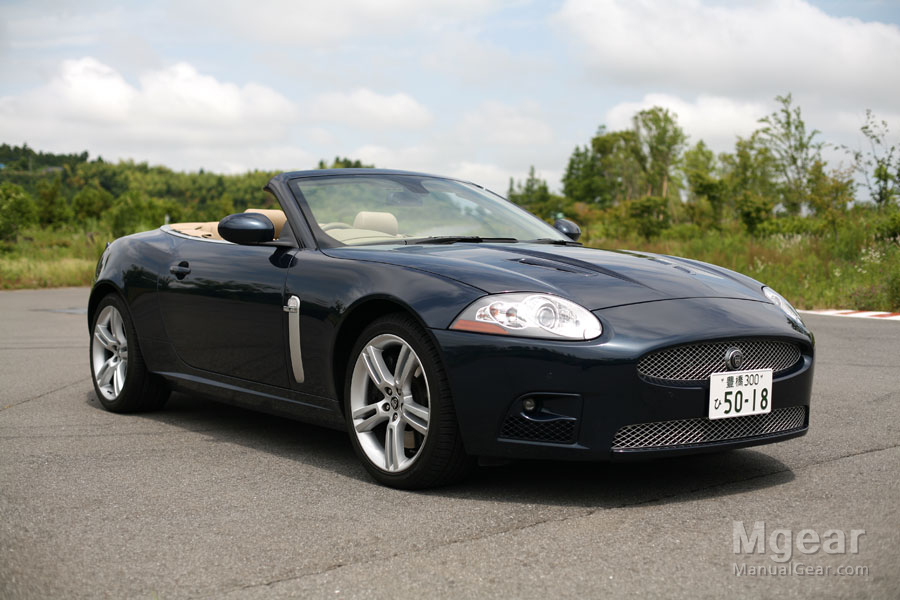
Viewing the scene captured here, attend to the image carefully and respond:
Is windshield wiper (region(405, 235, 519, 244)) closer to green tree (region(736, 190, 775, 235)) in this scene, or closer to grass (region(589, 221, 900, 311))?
grass (region(589, 221, 900, 311))

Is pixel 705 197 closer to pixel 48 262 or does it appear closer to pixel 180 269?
pixel 48 262

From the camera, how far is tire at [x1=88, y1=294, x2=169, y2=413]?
6.00 metres

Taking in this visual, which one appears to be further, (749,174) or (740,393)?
(749,174)

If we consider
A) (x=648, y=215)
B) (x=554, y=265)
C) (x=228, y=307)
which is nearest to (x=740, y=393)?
(x=554, y=265)

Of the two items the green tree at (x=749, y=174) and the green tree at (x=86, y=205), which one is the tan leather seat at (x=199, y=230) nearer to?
the green tree at (x=749, y=174)

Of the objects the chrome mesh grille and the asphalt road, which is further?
the chrome mesh grille

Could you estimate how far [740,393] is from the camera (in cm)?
385

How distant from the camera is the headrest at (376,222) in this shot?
500 centimetres

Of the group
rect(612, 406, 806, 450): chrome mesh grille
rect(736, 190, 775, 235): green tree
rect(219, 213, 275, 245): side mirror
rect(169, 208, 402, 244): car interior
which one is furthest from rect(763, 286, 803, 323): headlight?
rect(736, 190, 775, 235): green tree

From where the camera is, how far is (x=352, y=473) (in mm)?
4449

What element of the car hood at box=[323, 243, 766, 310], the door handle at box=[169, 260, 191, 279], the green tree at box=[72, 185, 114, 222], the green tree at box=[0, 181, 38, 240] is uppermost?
the car hood at box=[323, 243, 766, 310]

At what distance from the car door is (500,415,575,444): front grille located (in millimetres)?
1371

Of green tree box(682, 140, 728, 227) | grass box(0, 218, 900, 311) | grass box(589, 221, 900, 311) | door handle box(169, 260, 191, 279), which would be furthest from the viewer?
green tree box(682, 140, 728, 227)

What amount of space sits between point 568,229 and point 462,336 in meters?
2.43
